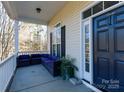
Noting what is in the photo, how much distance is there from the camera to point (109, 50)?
2.69 metres

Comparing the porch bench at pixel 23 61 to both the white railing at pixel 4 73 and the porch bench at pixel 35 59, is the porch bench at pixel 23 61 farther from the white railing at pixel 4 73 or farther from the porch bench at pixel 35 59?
the white railing at pixel 4 73

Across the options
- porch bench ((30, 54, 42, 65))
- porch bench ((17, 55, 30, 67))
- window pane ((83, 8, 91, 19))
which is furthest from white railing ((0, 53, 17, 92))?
porch bench ((30, 54, 42, 65))

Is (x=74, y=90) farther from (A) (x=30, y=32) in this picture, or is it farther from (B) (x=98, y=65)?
(A) (x=30, y=32)

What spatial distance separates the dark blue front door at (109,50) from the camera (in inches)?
95.1

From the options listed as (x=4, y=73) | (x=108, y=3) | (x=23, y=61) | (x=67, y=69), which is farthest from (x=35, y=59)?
(x=108, y=3)

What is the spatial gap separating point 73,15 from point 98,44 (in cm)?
178

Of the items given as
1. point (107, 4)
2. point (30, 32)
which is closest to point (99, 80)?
point (107, 4)

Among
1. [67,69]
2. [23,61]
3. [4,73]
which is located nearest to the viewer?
[4,73]

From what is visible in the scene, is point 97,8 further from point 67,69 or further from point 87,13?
point 67,69

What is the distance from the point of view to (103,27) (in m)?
2.89

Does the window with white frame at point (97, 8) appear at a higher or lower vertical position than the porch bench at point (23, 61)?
higher

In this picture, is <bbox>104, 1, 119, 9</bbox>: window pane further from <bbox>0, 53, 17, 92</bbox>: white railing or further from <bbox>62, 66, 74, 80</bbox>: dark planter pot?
<bbox>0, 53, 17, 92</bbox>: white railing

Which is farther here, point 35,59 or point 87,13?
point 35,59

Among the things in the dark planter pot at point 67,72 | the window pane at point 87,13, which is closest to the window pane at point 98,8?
the window pane at point 87,13
